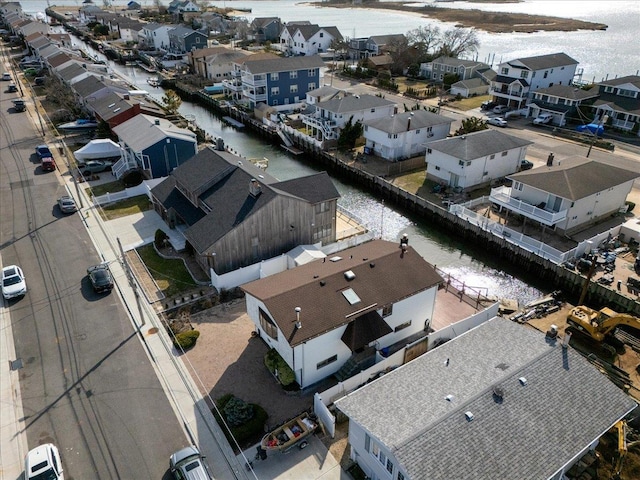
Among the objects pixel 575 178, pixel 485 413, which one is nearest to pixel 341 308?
pixel 485 413

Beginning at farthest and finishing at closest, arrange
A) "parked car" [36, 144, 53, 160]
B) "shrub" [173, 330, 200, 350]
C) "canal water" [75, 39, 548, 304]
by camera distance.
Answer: "parked car" [36, 144, 53, 160] < "canal water" [75, 39, 548, 304] < "shrub" [173, 330, 200, 350]

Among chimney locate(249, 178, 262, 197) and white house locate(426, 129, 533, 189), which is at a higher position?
chimney locate(249, 178, 262, 197)

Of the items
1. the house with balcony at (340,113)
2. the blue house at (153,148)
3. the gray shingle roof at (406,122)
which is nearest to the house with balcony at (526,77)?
the house with balcony at (340,113)

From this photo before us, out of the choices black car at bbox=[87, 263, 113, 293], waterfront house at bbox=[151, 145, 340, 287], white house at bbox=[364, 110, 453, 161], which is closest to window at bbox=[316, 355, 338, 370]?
waterfront house at bbox=[151, 145, 340, 287]

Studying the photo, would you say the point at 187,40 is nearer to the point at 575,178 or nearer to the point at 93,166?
the point at 93,166

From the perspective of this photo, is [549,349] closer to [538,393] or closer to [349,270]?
[538,393]

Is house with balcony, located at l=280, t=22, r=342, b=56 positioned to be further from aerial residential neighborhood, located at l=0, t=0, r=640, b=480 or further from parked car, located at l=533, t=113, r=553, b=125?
parked car, located at l=533, t=113, r=553, b=125

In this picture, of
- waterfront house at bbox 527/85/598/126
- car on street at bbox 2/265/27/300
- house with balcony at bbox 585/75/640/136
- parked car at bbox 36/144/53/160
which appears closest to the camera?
car on street at bbox 2/265/27/300

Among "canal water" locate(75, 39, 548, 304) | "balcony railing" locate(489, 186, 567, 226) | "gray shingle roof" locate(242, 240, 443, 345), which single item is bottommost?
"canal water" locate(75, 39, 548, 304)
